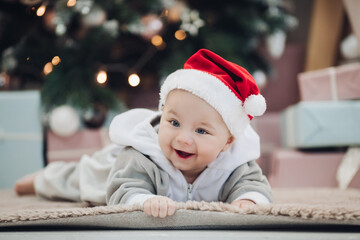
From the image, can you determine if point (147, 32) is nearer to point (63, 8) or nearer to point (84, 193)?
point (63, 8)

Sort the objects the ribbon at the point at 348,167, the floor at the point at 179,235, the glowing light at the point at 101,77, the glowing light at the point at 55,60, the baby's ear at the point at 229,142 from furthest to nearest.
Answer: the glowing light at the point at 101,77, the glowing light at the point at 55,60, the ribbon at the point at 348,167, the baby's ear at the point at 229,142, the floor at the point at 179,235

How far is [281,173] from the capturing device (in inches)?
53.8

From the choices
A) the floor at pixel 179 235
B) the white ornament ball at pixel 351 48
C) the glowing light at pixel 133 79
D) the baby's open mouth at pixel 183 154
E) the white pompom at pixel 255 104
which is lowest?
the floor at pixel 179 235

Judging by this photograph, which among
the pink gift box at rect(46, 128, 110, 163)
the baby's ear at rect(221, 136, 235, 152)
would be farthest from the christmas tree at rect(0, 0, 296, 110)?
the baby's ear at rect(221, 136, 235, 152)

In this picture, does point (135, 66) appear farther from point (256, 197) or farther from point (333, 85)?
point (256, 197)

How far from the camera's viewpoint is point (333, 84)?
54.4 inches

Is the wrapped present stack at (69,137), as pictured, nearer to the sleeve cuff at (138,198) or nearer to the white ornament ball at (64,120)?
the white ornament ball at (64,120)

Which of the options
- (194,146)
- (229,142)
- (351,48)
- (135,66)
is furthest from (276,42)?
(194,146)

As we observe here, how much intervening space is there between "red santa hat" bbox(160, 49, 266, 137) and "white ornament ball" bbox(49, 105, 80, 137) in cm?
70

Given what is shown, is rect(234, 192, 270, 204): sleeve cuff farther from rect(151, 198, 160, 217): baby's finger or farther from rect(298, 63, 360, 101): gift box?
rect(298, 63, 360, 101): gift box

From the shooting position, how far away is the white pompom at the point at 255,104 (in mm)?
700

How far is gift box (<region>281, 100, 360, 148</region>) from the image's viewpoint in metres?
1.31

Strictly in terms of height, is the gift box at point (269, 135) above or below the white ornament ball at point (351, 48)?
Result: below

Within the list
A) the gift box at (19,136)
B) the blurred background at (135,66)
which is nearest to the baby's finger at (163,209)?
the blurred background at (135,66)
